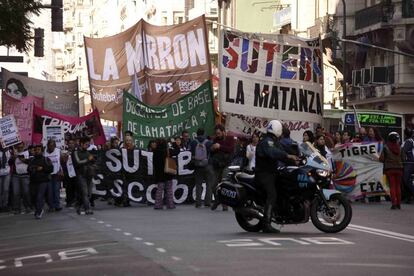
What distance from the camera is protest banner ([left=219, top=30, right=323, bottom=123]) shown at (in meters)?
25.6

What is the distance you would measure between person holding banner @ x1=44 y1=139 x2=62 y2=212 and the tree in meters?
9.27

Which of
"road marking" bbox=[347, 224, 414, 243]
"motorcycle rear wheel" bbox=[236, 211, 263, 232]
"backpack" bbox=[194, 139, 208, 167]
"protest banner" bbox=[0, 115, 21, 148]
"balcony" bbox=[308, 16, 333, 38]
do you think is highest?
"balcony" bbox=[308, 16, 333, 38]

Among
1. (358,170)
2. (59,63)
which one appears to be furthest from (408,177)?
(59,63)

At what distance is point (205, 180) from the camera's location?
79.5 feet

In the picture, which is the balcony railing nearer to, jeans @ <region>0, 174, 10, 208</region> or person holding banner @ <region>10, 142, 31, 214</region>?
person holding banner @ <region>10, 142, 31, 214</region>

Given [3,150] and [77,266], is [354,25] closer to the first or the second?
[3,150]

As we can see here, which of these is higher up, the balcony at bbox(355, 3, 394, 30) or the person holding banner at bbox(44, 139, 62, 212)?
the balcony at bbox(355, 3, 394, 30)

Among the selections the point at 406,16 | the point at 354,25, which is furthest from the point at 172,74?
the point at 354,25

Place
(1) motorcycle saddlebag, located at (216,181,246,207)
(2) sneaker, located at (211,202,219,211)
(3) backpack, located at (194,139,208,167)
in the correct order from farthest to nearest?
(3) backpack, located at (194,139,208,167) → (2) sneaker, located at (211,202,219,211) → (1) motorcycle saddlebag, located at (216,181,246,207)

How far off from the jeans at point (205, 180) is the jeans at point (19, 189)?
12.6 ft

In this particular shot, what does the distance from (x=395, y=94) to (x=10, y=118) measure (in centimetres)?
2586

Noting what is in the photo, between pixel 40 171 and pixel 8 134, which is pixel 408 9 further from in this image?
pixel 40 171

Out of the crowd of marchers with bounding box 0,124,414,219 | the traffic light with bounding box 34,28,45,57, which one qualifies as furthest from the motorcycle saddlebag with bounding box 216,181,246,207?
the traffic light with bounding box 34,28,45,57

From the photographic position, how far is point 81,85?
12725 centimetres
